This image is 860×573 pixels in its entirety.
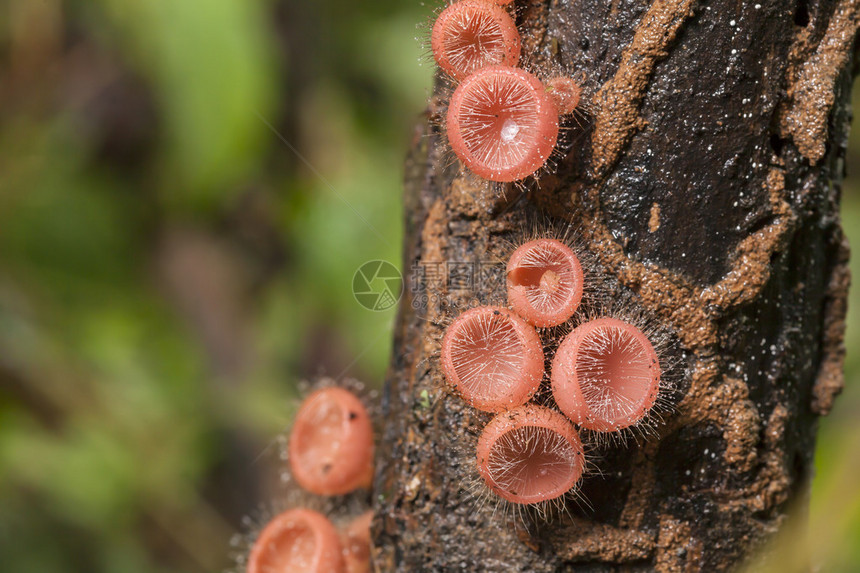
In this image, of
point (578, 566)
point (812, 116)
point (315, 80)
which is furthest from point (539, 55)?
point (315, 80)

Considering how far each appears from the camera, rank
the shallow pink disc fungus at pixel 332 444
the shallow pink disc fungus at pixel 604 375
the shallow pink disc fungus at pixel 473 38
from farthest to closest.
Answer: the shallow pink disc fungus at pixel 332 444, the shallow pink disc fungus at pixel 473 38, the shallow pink disc fungus at pixel 604 375

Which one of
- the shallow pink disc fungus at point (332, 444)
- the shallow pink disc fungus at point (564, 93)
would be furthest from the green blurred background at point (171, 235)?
the shallow pink disc fungus at point (564, 93)

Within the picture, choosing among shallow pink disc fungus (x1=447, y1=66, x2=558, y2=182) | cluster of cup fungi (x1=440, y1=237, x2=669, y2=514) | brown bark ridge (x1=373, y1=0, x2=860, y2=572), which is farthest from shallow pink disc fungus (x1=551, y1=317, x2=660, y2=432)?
shallow pink disc fungus (x1=447, y1=66, x2=558, y2=182)

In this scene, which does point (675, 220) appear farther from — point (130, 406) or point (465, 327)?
point (130, 406)

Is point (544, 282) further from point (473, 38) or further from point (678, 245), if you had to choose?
point (473, 38)

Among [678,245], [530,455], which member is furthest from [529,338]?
[678,245]

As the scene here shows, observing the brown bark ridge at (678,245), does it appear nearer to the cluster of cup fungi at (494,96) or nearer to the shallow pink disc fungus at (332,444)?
the cluster of cup fungi at (494,96)

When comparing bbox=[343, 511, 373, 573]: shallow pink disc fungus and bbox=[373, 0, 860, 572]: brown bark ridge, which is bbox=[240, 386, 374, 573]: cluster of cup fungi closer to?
bbox=[343, 511, 373, 573]: shallow pink disc fungus
